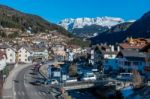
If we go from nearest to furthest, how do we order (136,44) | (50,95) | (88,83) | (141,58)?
1. (50,95)
2. (88,83)
3. (141,58)
4. (136,44)

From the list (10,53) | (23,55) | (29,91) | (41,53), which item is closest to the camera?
(29,91)

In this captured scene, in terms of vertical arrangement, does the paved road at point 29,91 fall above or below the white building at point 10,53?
below

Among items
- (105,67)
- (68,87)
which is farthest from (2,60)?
(68,87)

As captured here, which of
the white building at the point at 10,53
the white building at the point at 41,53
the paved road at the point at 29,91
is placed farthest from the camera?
the white building at the point at 41,53

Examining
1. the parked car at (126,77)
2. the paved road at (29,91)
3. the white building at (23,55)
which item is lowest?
the paved road at (29,91)

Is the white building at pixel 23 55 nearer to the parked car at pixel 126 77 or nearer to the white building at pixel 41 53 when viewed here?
the white building at pixel 41 53

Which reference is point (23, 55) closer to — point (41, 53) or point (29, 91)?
point (41, 53)

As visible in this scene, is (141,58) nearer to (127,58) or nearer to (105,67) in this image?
(127,58)

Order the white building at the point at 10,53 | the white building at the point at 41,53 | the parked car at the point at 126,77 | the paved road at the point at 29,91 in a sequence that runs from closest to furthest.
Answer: the paved road at the point at 29,91 → the parked car at the point at 126,77 → the white building at the point at 10,53 → the white building at the point at 41,53

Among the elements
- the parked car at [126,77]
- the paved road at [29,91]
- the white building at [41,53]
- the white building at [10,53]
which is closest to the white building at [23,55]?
the white building at [10,53]

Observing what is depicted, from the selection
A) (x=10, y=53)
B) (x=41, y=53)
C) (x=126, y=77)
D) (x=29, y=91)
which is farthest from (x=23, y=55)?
(x=29, y=91)

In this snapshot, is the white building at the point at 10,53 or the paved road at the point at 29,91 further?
the white building at the point at 10,53
